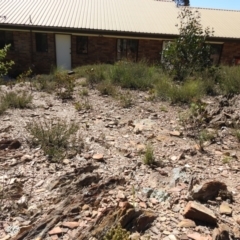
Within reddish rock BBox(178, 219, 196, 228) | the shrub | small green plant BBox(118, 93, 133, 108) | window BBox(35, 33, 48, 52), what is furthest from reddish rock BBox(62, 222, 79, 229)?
window BBox(35, 33, 48, 52)

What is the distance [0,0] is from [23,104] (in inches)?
583

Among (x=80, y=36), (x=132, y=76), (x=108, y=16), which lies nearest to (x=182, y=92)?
(x=132, y=76)

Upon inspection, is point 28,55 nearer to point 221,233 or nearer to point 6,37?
point 6,37

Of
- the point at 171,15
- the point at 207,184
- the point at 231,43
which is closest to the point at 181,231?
the point at 207,184

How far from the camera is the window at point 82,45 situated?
53.2 ft

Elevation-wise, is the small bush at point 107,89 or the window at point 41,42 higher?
the window at point 41,42

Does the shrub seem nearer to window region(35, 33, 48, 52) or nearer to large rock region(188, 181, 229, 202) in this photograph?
large rock region(188, 181, 229, 202)

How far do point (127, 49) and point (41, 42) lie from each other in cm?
524

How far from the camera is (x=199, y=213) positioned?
10.0ft

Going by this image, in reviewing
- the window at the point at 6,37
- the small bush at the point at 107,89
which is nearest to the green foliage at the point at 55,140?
the small bush at the point at 107,89

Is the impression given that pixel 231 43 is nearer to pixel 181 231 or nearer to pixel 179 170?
pixel 179 170

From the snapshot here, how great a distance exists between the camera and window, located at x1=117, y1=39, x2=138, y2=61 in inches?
650

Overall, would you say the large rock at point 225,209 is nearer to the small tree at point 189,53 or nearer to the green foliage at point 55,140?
the green foliage at point 55,140

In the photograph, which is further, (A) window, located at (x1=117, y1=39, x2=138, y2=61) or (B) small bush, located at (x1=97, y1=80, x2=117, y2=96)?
(A) window, located at (x1=117, y1=39, x2=138, y2=61)
